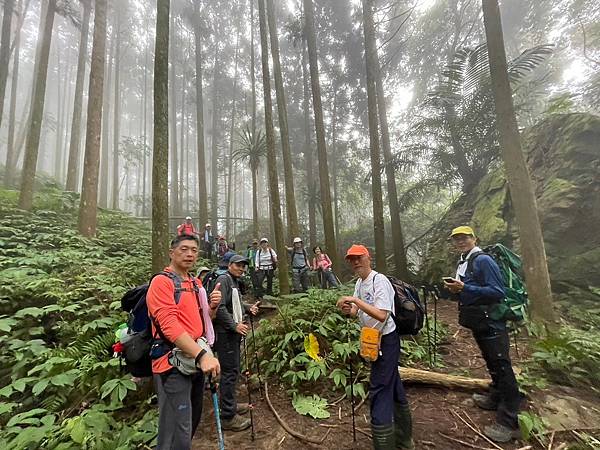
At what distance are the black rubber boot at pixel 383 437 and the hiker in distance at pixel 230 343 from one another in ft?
5.55

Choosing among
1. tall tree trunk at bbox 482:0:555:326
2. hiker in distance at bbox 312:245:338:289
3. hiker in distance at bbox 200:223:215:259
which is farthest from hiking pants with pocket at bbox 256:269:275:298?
tall tree trunk at bbox 482:0:555:326

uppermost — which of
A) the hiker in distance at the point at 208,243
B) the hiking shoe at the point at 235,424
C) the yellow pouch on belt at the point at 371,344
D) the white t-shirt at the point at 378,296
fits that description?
the hiker in distance at the point at 208,243

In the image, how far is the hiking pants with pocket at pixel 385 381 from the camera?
2730 mm

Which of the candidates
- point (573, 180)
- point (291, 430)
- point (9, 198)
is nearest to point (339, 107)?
point (573, 180)

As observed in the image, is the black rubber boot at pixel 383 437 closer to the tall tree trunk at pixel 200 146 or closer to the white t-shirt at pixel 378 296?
the white t-shirt at pixel 378 296

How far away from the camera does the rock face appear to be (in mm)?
6934

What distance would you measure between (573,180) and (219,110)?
2451 cm

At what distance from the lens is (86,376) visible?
12.1 ft

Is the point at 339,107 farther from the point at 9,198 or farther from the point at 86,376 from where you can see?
the point at 86,376

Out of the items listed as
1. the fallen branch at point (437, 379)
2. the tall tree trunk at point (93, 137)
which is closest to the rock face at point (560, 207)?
the fallen branch at point (437, 379)

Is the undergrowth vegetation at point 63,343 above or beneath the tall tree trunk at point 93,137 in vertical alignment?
beneath

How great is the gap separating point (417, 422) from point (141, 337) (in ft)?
10.6

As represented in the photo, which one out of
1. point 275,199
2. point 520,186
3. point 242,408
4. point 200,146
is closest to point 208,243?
point 275,199

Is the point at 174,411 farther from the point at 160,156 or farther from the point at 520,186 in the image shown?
the point at 520,186
